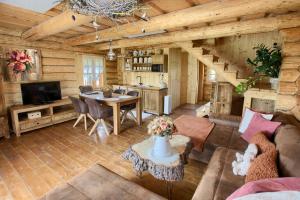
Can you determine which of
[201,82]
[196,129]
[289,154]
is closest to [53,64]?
[196,129]

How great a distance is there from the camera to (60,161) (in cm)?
261

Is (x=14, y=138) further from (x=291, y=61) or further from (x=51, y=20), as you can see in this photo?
(x=291, y=61)

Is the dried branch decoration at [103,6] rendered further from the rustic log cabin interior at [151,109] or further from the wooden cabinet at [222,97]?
the wooden cabinet at [222,97]

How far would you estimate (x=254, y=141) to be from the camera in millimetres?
1801

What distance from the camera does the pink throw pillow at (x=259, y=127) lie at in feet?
6.60

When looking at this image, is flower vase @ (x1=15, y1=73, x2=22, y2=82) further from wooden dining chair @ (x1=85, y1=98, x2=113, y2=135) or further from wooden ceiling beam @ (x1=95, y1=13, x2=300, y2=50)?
wooden ceiling beam @ (x1=95, y1=13, x2=300, y2=50)

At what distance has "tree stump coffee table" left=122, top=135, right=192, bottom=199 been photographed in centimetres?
159

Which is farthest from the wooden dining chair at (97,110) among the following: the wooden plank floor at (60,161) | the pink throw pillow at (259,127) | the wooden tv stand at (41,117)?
the pink throw pillow at (259,127)

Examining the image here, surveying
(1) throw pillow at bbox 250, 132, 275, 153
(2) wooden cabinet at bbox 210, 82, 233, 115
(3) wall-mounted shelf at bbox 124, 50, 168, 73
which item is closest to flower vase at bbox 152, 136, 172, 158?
(1) throw pillow at bbox 250, 132, 275, 153

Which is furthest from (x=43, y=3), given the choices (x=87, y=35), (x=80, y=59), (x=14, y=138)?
(x=80, y=59)

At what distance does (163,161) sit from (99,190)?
649mm

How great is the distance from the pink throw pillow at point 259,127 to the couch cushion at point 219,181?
0.59 m

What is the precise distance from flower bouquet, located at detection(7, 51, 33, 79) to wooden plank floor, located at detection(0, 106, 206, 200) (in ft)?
4.83

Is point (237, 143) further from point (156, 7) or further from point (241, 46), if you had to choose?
point (241, 46)
